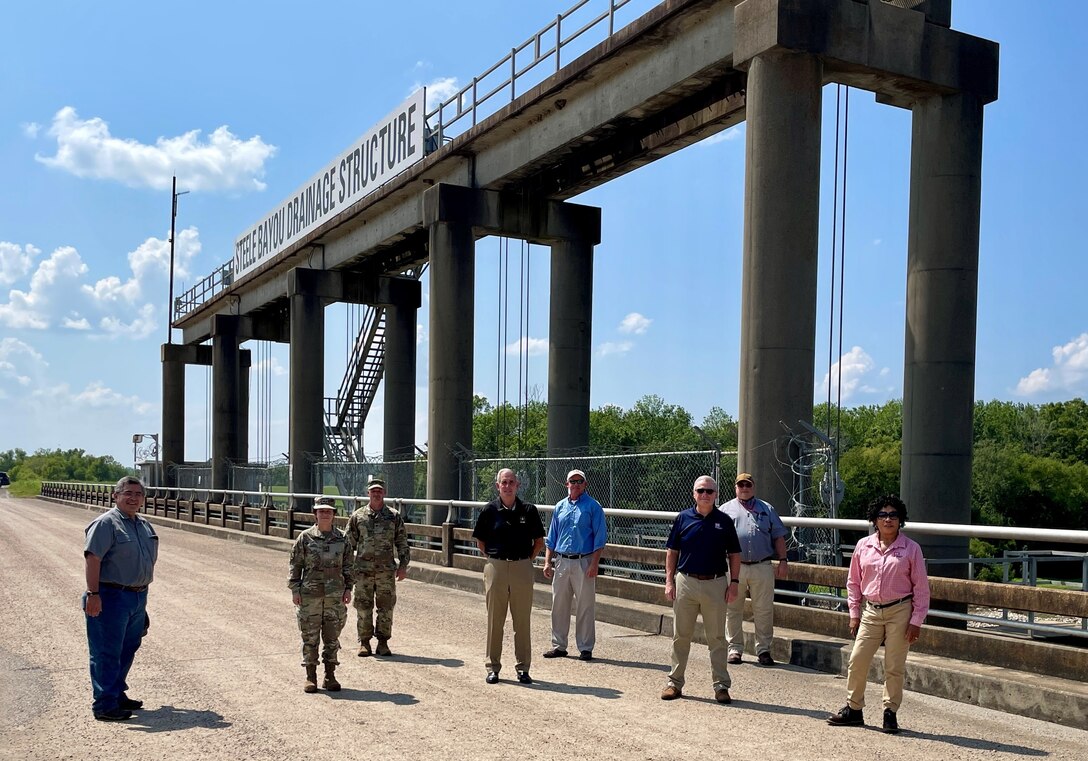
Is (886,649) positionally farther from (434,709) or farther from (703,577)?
(434,709)

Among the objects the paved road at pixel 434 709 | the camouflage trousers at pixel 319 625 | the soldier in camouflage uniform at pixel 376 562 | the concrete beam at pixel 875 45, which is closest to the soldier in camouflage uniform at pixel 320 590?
the camouflage trousers at pixel 319 625

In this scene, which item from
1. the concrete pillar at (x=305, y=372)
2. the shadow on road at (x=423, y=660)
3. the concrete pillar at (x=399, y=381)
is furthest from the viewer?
the concrete pillar at (x=399, y=381)

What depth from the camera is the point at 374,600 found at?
11.4 meters

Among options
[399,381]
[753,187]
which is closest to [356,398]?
[399,381]

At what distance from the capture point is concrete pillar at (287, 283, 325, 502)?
35.0m

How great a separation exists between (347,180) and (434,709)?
84.7 feet

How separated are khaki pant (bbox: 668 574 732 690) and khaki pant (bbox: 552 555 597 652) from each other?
2.03 m

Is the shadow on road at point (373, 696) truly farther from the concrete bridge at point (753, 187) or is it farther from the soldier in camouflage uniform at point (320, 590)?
the concrete bridge at point (753, 187)

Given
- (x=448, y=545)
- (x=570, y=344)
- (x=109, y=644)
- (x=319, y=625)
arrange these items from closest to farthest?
(x=109, y=644)
(x=319, y=625)
(x=448, y=545)
(x=570, y=344)

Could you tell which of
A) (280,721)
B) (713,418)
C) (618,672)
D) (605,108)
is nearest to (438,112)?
(605,108)

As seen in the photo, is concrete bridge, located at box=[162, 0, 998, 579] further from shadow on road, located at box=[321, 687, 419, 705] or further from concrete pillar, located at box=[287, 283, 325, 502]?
shadow on road, located at box=[321, 687, 419, 705]

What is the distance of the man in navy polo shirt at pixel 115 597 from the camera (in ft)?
27.0

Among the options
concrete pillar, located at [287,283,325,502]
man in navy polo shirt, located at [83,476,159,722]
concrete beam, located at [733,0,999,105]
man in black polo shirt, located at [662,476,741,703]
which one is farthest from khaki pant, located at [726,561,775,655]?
concrete pillar, located at [287,283,325,502]

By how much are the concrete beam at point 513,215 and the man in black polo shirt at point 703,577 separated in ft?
55.5
